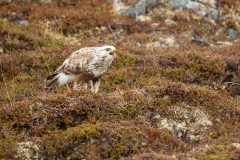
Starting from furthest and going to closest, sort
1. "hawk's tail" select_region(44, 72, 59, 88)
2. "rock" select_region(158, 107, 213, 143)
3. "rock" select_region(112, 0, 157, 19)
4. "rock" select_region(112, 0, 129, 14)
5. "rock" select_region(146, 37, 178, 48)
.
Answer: "rock" select_region(112, 0, 129, 14) < "rock" select_region(112, 0, 157, 19) < "rock" select_region(146, 37, 178, 48) < "hawk's tail" select_region(44, 72, 59, 88) < "rock" select_region(158, 107, 213, 143)

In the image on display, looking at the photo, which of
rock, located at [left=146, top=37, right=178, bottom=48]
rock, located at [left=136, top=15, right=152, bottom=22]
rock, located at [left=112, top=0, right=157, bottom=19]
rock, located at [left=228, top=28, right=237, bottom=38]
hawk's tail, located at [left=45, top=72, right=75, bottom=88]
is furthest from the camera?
rock, located at [left=112, top=0, right=157, bottom=19]

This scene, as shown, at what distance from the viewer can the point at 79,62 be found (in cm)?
1120

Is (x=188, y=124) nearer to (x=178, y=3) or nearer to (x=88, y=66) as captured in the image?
(x=88, y=66)

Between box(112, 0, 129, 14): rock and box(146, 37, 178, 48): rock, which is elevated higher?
box(112, 0, 129, 14): rock

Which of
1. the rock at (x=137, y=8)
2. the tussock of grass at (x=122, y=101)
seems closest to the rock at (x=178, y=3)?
the rock at (x=137, y=8)

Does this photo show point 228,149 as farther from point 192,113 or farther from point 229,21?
point 229,21

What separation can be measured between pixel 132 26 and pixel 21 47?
193 inches

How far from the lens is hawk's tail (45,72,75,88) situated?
11915mm

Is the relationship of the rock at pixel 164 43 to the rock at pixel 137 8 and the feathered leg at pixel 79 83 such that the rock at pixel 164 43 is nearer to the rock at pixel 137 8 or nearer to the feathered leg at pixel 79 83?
the rock at pixel 137 8

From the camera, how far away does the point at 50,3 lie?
19891 millimetres

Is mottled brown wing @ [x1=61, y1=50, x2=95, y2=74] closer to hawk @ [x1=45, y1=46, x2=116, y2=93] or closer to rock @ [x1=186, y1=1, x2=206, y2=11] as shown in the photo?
hawk @ [x1=45, y1=46, x2=116, y2=93]

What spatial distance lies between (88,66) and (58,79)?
5.23 ft

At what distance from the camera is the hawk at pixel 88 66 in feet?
35.6

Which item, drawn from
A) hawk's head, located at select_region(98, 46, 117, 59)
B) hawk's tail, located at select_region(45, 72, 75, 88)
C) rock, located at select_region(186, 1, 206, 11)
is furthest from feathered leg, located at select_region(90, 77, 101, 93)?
rock, located at select_region(186, 1, 206, 11)
